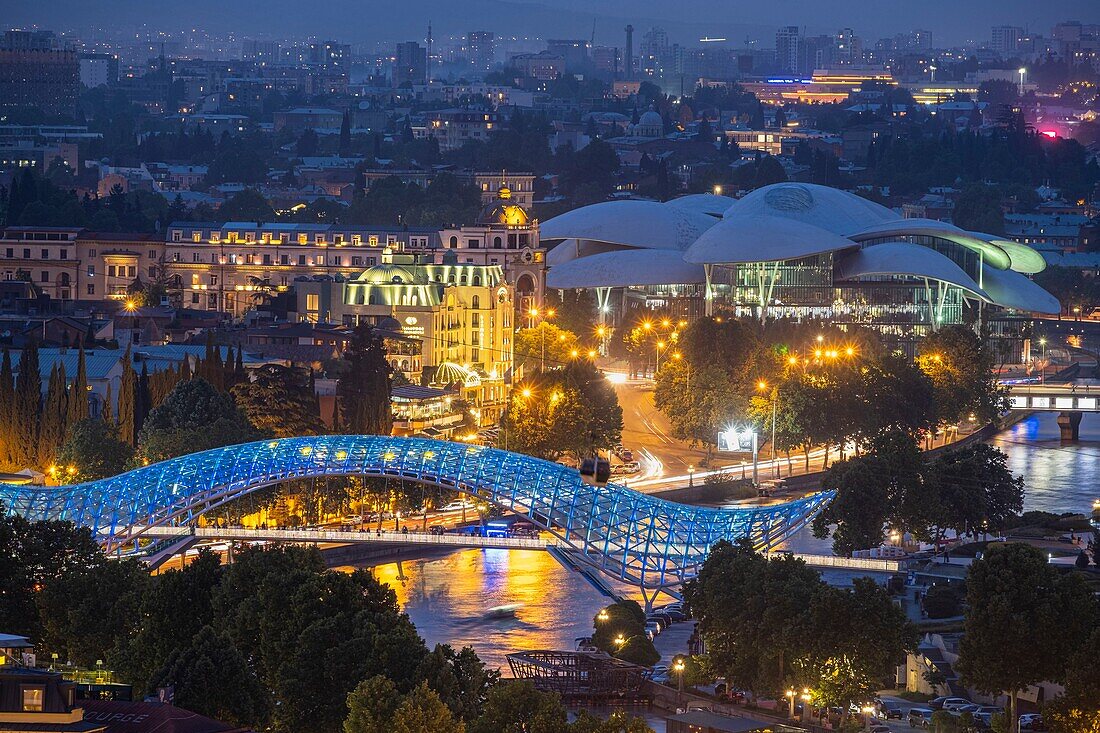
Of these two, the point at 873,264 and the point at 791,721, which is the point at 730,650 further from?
the point at 873,264

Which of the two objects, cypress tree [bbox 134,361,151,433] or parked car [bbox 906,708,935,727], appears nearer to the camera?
parked car [bbox 906,708,935,727]

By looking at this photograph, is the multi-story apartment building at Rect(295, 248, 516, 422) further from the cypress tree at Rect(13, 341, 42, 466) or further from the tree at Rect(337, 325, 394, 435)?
the cypress tree at Rect(13, 341, 42, 466)

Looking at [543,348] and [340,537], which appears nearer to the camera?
[340,537]

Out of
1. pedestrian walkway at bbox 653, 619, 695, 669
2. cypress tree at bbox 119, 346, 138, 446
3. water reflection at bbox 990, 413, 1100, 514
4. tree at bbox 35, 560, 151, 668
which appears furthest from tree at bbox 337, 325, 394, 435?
tree at bbox 35, 560, 151, 668

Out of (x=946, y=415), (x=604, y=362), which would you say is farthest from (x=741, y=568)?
(x=604, y=362)

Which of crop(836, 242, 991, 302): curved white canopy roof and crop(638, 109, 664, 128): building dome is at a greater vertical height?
crop(638, 109, 664, 128): building dome

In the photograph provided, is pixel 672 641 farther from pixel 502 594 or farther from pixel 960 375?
pixel 960 375

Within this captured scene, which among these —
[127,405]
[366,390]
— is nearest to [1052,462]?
[366,390]
